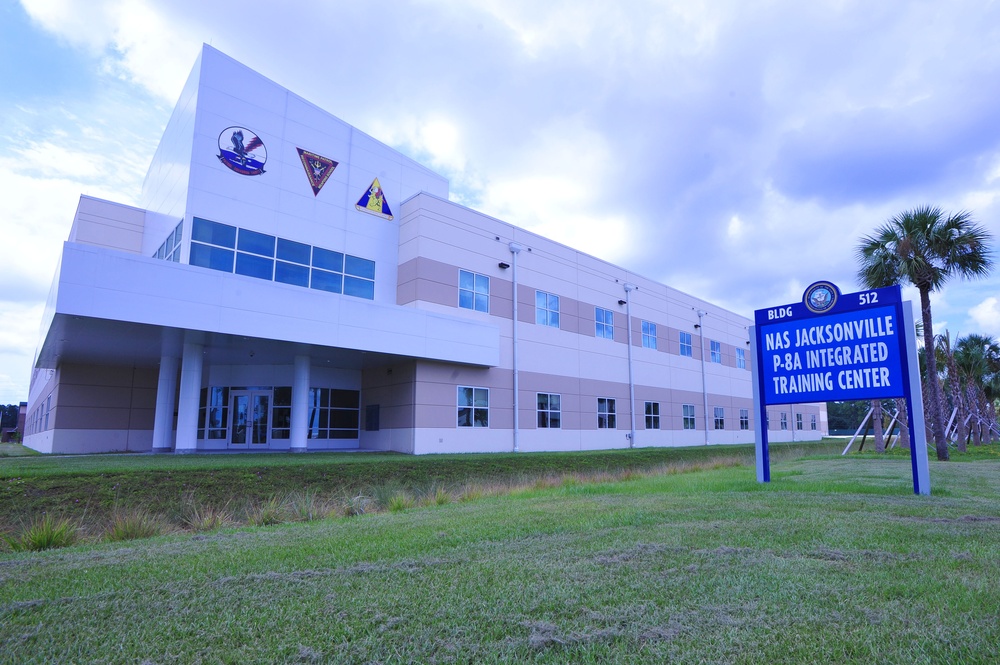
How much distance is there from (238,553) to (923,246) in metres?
27.7

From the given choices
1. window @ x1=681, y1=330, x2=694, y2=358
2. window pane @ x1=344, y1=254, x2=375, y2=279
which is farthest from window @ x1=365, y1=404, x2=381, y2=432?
window @ x1=681, y1=330, x2=694, y2=358

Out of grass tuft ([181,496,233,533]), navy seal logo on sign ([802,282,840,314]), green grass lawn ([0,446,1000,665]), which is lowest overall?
grass tuft ([181,496,233,533])

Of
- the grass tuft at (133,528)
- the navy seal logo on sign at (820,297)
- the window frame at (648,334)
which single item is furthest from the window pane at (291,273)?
the window frame at (648,334)

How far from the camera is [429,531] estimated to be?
666 centimetres

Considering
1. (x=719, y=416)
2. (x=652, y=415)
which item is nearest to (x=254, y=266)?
(x=652, y=415)

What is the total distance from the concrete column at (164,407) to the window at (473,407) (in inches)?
426

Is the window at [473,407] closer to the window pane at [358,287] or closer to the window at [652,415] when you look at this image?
the window pane at [358,287]

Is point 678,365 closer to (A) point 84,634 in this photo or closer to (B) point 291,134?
(B) point 291,134

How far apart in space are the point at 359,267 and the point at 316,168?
414 centimetres

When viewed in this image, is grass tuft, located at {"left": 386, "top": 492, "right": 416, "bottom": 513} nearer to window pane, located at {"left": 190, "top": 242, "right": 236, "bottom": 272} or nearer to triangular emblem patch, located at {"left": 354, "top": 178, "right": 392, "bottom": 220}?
window pane, located at {"left": 190, "top": 242, "right": 236, "bottom": 272}

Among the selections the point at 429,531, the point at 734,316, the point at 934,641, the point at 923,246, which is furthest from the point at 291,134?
the point at 734,316

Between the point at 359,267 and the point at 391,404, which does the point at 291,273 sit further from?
the point at 391,404

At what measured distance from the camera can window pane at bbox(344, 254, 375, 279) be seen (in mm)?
23750

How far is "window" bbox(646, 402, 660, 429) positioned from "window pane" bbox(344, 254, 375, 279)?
18485 millimetres
